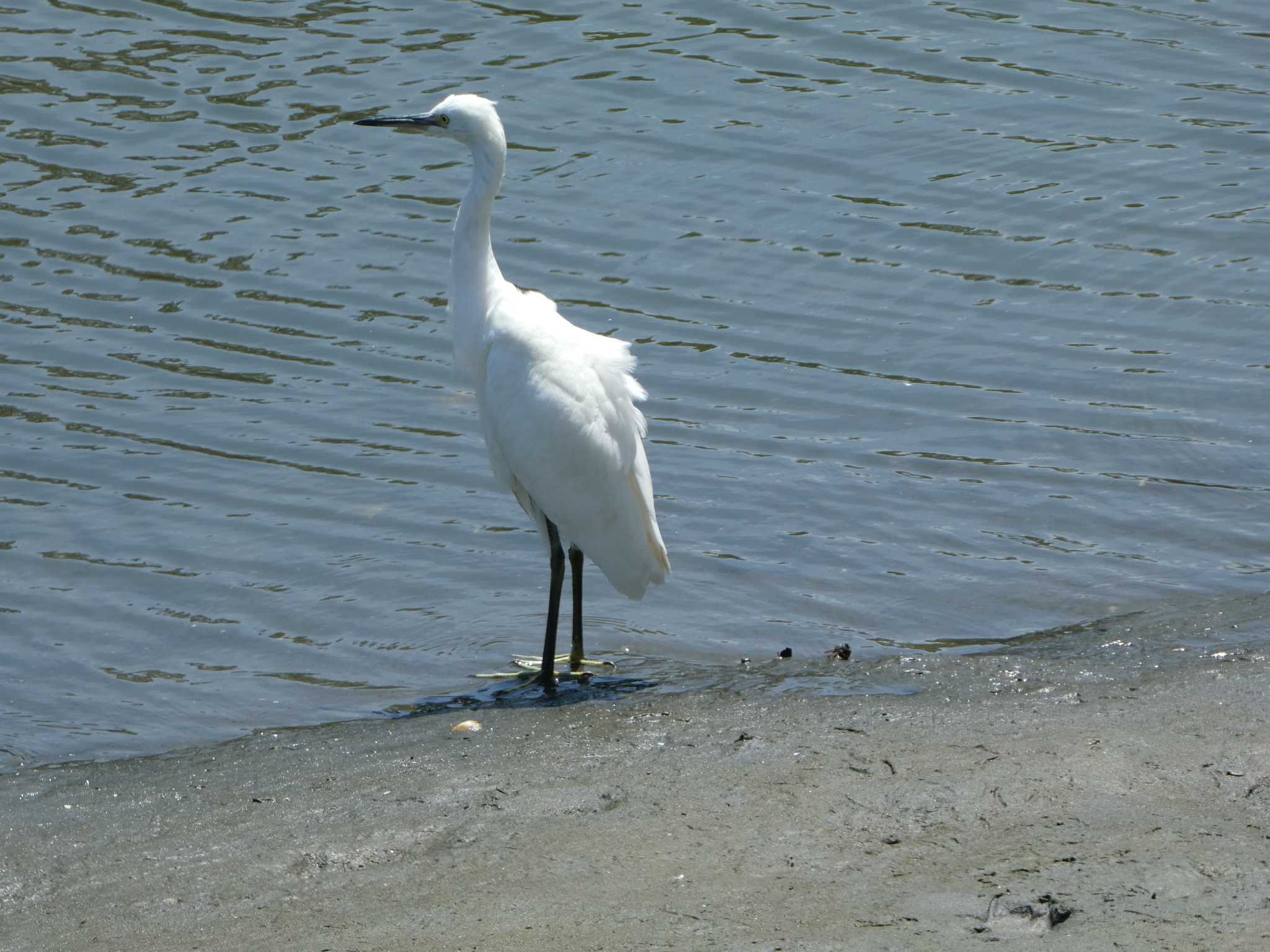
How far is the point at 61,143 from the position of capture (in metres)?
11.8

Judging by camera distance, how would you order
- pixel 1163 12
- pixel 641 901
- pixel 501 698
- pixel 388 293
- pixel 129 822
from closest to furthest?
1. pixel 641 901
2. pixel 129 822
3. pixel 501 698
4. pixel 388 293
5. pixel 1163 12

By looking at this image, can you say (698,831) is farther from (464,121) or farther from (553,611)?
(464,121)

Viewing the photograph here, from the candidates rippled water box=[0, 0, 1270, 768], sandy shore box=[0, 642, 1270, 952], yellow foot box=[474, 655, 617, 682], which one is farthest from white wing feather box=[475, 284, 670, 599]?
sandy shore box=[0, 642, 1270, 952]

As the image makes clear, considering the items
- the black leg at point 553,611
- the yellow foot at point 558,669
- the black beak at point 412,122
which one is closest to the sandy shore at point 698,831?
the black leg at point 553,611

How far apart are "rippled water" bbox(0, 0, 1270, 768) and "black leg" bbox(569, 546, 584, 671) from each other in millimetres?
263

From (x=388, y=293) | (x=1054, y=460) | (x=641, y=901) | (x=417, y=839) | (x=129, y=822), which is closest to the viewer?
(x=641, y=901)

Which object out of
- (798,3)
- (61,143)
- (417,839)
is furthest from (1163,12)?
(417,839)

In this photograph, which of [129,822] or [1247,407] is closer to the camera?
[129,822]

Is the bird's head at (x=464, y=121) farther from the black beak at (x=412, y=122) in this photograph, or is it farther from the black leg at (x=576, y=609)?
the black leg at (x=576, y=609)

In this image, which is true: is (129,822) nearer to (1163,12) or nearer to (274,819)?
(274,819)

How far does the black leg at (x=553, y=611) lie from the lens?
670 centimetres

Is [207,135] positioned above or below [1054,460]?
above

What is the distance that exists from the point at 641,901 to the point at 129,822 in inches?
73.5

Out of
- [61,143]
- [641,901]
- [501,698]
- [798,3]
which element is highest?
[798,3]
